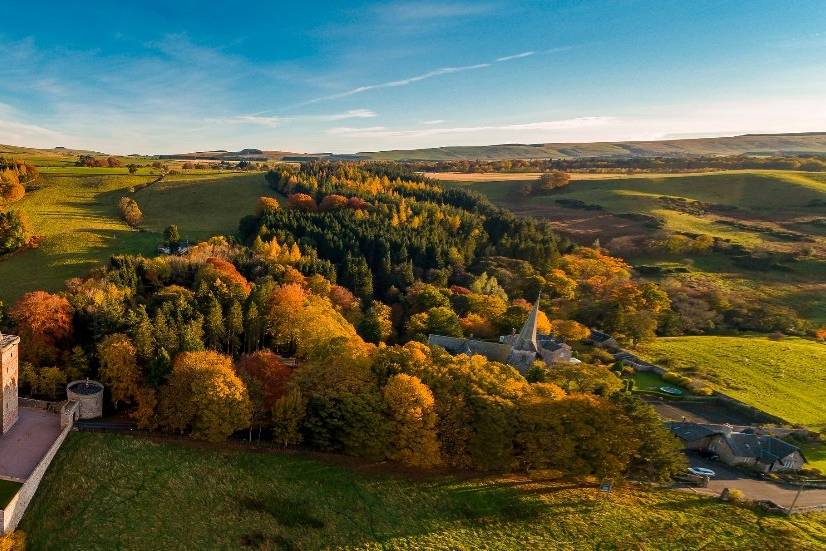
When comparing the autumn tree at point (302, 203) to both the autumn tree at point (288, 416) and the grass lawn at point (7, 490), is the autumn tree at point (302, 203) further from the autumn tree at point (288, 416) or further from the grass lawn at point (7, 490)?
the grass lawn at point (7, 490)

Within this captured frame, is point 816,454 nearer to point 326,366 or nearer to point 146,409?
point 326,366

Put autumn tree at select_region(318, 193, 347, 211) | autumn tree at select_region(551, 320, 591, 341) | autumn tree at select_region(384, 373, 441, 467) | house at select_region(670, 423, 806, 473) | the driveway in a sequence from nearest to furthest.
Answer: autumn tree at select_region(384, 373, 441, 467) < the driveway < house at select_region(670, 423, 806, 473) < autumn tree at select_region(551, 320, 591, 341) < autumn tree at select_region(318, 193, 347, 211)

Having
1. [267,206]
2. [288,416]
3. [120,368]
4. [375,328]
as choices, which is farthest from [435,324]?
[267,206]

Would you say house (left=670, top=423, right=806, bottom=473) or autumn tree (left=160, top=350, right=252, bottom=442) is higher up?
autumn tree (left=160, top=350, right=252, bottom=442)

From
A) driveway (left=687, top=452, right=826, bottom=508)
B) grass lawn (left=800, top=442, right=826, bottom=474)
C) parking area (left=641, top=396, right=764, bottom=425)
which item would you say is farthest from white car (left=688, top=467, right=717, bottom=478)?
grass lawn (left=800, top=442, right=826, bottom=474)

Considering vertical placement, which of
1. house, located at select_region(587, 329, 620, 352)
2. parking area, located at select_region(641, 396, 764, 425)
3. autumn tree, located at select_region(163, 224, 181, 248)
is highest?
autumn tree, located at select_region(163, 224, 181, 248)

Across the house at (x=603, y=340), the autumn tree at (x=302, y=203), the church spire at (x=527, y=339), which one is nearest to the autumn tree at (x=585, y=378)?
the church spire at (x=527, y=339)

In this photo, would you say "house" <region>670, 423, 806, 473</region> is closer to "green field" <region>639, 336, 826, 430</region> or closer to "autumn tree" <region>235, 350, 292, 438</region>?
"green field" <region>639, 336, 826, 430</region>
